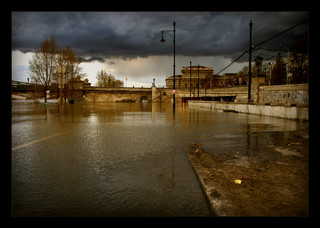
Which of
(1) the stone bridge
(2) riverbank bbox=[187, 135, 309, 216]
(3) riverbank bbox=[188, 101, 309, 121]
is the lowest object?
(2) riverbank bbox=[187, 135, 309, 216]

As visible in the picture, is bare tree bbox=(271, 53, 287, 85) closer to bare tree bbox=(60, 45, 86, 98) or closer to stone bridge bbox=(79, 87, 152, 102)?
stone bridge bbox=(79, 87, 152, 102)

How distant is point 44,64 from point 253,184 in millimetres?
43717

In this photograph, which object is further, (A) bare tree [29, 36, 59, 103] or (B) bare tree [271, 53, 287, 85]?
(B) bare tree [271, 53, 287, 85]

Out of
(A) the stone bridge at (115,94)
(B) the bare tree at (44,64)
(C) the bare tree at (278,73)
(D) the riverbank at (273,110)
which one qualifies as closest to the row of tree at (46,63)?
(B) the bare tree at (44,64)

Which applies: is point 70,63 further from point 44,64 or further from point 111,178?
point 111,178

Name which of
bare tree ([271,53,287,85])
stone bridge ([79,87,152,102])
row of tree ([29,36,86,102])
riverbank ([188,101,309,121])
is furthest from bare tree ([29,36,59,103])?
bare tree ([271,53,287,85])

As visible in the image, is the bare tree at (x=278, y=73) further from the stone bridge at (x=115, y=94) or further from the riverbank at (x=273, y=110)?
the riverbank at (x=273, y=110)

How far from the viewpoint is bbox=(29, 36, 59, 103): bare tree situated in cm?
3972

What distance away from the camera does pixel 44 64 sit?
40.4 meters

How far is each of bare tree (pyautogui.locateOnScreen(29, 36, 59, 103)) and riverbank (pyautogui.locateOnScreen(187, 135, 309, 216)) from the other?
1632 inches

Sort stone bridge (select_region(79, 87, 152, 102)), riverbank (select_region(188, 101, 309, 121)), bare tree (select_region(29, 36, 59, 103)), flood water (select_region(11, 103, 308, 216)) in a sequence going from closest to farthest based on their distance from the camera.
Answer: flood water (select_region(11, 103, 308, 216)) < riverbank (select_region(188, 101, 309, 121)) < bare tree (select_region(29, 36, 59, 103)) < stone bridge (select_region(79, 87, 152, 102))
